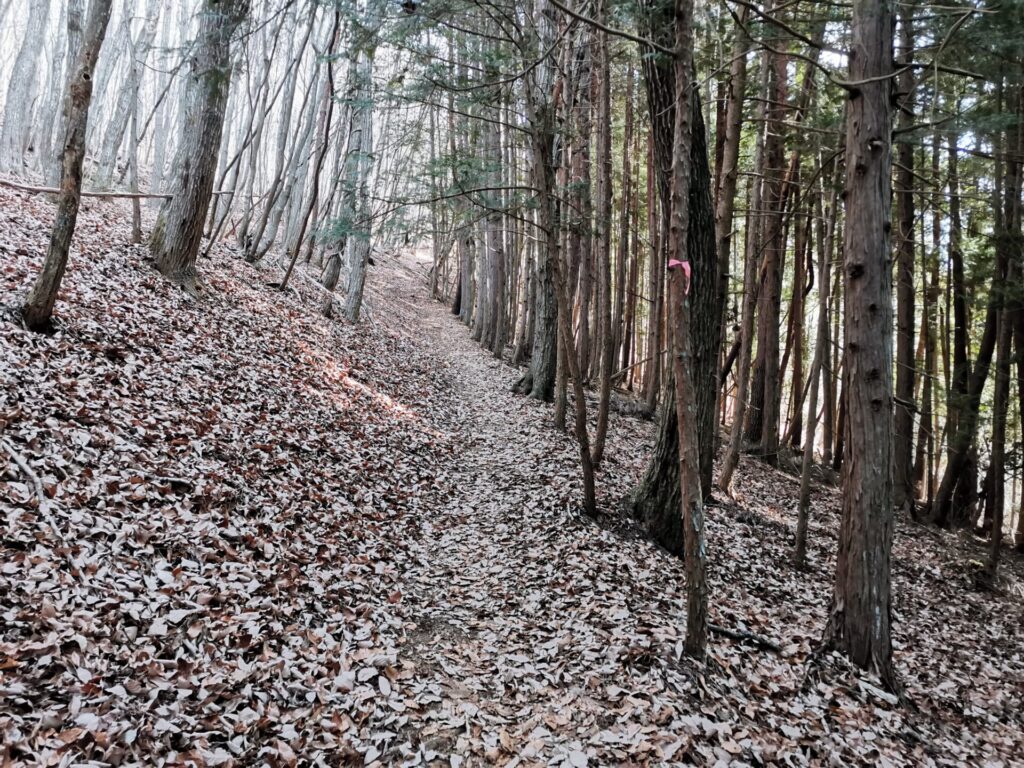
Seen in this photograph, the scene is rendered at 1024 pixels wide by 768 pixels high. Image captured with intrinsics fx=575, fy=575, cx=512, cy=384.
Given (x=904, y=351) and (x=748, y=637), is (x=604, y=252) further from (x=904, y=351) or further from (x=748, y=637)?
(x=904, y=351)

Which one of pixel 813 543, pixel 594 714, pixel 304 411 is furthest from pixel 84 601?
pixel 813 543

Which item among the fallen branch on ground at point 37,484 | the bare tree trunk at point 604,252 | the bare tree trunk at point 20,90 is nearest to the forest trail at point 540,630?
the bare tree trunk at point 604,252

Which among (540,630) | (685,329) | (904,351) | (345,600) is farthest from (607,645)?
(904,351)

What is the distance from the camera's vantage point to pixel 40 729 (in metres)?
2.74

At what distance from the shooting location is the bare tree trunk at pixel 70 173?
18.4 ft

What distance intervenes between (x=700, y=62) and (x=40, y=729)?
932cm

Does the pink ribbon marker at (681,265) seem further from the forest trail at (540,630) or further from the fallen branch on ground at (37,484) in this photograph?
the fallen branch on ground at (37,484)

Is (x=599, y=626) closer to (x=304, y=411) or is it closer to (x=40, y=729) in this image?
(x=40, y=729)

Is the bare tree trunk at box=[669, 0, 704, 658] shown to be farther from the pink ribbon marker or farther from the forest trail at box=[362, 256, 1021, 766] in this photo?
the forest trail at box=[362, 256, 1021, 766]

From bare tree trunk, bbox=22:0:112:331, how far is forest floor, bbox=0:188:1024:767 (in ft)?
1.26

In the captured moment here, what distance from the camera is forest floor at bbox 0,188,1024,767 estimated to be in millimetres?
3289

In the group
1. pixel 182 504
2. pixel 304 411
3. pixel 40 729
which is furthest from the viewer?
pixel 304 411

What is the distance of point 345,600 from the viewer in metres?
4.73

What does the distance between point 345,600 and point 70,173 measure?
16.3 feet
